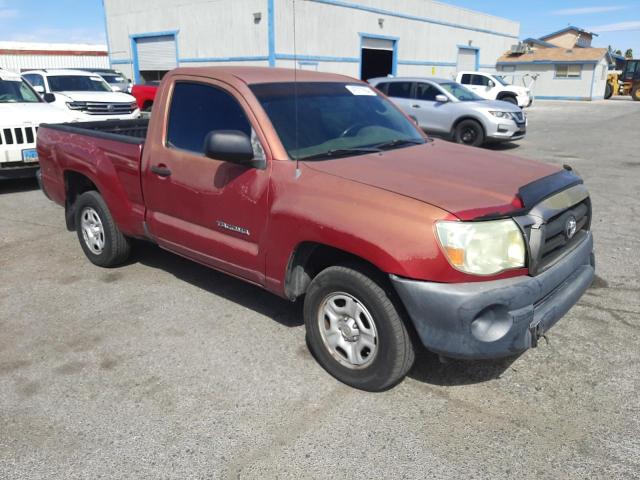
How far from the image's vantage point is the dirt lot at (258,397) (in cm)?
264

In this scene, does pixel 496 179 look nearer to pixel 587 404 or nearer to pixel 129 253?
pixel 587 404

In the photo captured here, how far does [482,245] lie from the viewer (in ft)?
9.02

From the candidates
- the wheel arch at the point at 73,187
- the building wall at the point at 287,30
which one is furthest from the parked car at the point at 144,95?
the wheel arch at the point at 73,187

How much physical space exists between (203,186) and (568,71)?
1672 inches

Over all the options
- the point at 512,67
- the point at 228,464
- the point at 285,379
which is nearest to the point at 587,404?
the point at 285,379

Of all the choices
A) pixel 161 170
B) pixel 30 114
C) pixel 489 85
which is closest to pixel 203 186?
pixel 161 170

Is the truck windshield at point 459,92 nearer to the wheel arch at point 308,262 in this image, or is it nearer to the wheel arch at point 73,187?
the wheel arch at point 73,187

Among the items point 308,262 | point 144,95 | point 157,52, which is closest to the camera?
point 308,262

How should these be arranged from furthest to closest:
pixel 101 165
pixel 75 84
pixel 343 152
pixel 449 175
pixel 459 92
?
1. pixel 75 84
2. pixel 459 92
3. pixel 101 165
4. pixel 343 152
5. pixel 449 175

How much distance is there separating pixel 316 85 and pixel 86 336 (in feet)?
8.26

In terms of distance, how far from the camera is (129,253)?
517 centimetres

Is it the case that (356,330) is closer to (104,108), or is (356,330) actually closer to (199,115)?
(199,115)

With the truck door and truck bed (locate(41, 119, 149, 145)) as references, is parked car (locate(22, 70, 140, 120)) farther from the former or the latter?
the truck door

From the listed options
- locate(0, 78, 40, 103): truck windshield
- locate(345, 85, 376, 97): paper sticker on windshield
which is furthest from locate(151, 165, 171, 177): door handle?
locate(0, 78, 40, 103): truck windshield
